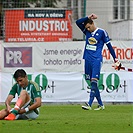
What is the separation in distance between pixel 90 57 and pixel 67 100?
4.83m

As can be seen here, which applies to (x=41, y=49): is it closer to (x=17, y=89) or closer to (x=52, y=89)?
(x=52, y=89)

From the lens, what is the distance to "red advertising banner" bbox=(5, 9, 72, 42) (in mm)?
25391

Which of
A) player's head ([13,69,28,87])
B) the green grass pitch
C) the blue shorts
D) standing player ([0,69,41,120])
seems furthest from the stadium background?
player's head ([13,69,28,87])

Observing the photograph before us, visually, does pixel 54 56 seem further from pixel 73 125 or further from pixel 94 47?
pixel 73 125

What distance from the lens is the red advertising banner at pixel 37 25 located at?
83.3 ft

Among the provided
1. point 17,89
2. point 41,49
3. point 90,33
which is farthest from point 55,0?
point 17,89

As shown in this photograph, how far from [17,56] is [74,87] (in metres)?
2.21

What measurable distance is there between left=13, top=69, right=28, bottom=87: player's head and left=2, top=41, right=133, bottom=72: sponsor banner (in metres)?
9.61

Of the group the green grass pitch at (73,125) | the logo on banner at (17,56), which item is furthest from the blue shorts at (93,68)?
the logo on banner at (17,56)

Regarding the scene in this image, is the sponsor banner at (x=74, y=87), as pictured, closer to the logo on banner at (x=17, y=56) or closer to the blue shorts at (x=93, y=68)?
the logo on banner at (x=17, y=56)

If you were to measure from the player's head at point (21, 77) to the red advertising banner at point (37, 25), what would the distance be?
1209 cm

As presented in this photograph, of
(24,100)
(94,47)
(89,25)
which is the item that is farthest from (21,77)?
(94,47)

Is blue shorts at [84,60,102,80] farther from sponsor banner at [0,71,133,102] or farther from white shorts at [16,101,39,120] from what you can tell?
sponsor banner at [0,71,133,102]

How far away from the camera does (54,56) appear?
23062 millimetres
